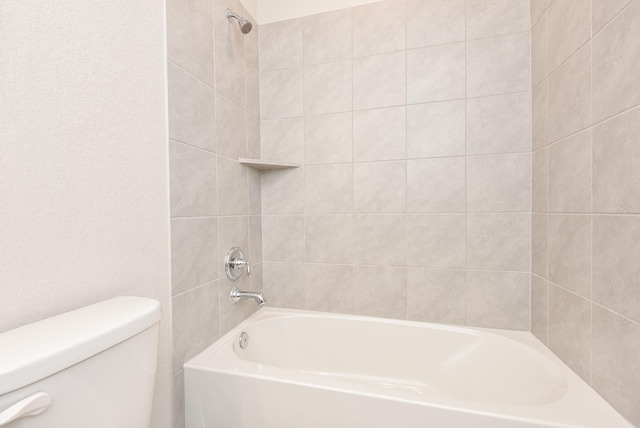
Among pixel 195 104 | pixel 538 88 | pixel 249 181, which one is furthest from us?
pixel 249 181

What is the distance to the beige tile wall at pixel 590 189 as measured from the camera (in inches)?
29.8

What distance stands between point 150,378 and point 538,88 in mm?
1796

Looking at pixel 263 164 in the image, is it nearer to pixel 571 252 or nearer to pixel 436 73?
pixel 436 73

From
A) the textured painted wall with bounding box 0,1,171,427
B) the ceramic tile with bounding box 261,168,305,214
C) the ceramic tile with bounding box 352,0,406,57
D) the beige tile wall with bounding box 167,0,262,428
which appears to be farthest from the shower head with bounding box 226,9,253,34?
the ceramic tile with bounding box 261,168,305,214

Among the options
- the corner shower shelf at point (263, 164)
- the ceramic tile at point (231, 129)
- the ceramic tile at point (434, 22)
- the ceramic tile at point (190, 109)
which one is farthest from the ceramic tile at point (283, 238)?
the ceramic tile at point (434, 22)

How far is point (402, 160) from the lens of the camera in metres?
1.52

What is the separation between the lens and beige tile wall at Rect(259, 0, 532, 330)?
139 cm

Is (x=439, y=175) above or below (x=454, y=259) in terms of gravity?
above

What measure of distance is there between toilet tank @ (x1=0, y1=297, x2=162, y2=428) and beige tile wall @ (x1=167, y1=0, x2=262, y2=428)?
A: 34cm

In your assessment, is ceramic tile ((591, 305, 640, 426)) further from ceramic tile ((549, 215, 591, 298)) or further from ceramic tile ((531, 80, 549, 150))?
ceramic tile ((531, 80, 549, 150))

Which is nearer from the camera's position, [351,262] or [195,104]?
[195,104]

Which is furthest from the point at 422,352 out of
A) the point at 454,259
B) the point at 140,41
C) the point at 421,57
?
the point at 140,41

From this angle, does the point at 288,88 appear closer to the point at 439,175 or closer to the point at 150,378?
the point at 439,175

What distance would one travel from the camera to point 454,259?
4.81ft
